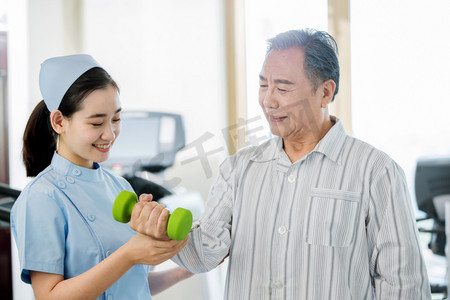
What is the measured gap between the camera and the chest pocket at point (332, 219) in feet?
3.99

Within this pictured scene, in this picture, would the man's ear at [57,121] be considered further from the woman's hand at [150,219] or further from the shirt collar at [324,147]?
the shirt collar at [324,147]

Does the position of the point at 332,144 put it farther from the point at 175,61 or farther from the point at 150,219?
the point at 175,61

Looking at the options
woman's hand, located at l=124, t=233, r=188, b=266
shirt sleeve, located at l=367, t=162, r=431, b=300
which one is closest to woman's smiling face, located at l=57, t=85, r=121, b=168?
woman's hand, located at l=124, t=233, r=188, b=266

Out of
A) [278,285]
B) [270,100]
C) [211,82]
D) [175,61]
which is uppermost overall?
[175,61]

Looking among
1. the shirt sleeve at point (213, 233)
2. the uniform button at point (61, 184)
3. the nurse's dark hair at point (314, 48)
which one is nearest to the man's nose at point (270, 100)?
the nurse's dark hair at point (314, 48)

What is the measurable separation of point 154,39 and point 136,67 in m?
0.22

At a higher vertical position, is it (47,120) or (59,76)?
(59,76)

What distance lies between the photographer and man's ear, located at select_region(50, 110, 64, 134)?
45.4 inches

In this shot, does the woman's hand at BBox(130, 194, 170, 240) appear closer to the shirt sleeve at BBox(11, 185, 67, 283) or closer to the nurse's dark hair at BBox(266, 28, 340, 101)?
the shirt sleeve at BBox(11, 185, 67, 283)

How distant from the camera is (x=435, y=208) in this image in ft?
8.77

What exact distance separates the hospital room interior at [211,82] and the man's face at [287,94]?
114 centimetres

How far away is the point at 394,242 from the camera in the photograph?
118cm

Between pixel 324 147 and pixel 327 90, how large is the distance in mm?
186

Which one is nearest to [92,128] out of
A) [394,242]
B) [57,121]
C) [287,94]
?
[57,121]
